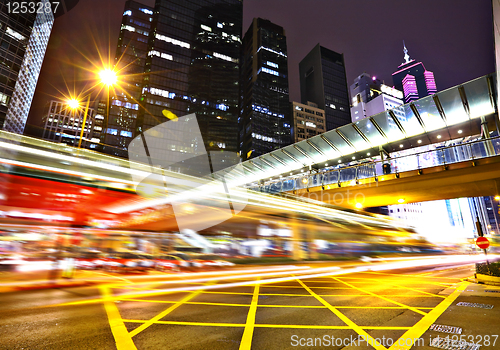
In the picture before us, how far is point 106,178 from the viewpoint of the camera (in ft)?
25.2

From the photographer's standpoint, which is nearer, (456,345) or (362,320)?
(456,345)

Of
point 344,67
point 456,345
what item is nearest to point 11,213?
point 456,345

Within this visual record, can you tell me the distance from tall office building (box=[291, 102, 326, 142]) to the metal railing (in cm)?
9048

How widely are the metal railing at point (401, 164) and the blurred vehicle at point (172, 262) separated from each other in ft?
35.9

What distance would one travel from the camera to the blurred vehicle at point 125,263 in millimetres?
7934

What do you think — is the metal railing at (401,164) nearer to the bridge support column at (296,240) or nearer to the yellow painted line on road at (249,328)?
the bridge support column at (296,240)

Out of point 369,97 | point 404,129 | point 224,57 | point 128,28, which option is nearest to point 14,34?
point 128,28

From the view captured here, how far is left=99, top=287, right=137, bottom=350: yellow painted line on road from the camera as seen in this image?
3090 millimetres

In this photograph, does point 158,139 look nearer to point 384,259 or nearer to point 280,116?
point 280,116

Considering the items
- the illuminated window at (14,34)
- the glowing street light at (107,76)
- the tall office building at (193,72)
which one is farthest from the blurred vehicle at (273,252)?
the illuminated window at (14,34)

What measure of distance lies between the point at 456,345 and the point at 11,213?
8929 millimetres

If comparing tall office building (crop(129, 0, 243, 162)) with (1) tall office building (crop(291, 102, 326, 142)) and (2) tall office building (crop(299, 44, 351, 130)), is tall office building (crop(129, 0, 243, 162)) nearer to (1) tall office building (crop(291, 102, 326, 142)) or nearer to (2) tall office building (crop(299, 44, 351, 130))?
(1) tall office building (crop(291, 102, 326, 142))

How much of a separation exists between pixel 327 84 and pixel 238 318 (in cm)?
14753

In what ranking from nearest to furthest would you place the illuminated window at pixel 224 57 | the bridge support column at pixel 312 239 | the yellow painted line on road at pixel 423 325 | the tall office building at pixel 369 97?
the yellow painted line on road at pixel 423 325, the bridge support column at pixel 312 239, the illuminated window at pixel 224 57, the tall office building at pixel 369 97
